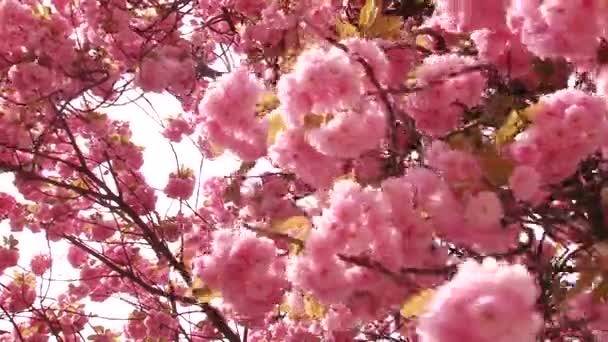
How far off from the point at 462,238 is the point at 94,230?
16.1 feet

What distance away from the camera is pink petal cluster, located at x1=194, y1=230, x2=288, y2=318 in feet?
6.68

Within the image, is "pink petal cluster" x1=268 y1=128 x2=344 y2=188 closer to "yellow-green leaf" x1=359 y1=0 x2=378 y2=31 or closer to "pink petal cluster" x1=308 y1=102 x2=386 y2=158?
"pink petal cluster" x1=308 y1=102 x2=386 y2=158

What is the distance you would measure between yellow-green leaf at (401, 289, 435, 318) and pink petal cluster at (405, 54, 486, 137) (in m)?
0.76

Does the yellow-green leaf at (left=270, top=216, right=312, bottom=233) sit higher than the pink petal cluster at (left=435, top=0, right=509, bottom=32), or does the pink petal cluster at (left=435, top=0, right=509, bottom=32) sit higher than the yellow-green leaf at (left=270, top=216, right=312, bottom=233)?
the pink petal cluster at (left=435, top=0, right=509, bottom=32)

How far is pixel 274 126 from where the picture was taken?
2133mm

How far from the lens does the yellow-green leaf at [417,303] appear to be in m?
1.49

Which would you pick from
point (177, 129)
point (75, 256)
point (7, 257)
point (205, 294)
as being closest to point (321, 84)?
point (205, 294)

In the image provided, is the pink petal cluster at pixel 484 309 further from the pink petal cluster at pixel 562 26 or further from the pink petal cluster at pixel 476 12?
the pink petal cluster at pixel 476 12

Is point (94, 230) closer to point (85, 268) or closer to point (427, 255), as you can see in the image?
point (85, 268)

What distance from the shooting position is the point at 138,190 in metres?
5.98

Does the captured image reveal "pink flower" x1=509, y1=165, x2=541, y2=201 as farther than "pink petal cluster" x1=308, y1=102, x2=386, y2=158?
No

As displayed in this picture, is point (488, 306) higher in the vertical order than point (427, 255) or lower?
lower

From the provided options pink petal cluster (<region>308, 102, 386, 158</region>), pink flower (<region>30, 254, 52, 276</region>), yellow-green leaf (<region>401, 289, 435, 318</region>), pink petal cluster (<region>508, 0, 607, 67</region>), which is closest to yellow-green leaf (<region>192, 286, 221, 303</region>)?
pink petal cluster (<region>308, 102, 386, 158</region>)

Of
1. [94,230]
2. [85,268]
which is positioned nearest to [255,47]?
[94,230]
